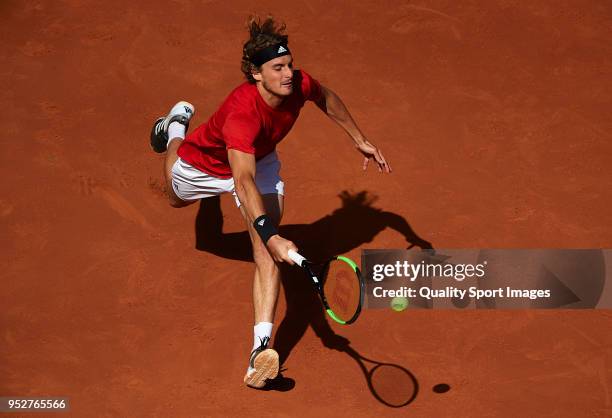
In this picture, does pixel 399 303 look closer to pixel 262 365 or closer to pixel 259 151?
pixel 262 365

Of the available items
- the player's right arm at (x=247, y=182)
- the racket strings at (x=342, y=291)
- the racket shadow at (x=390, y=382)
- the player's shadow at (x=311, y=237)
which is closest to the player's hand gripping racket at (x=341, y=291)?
the racket strings at (x=342, y=291)

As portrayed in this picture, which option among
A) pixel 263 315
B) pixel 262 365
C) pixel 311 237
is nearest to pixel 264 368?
pixel 262 365

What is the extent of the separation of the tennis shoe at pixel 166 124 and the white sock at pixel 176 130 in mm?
37

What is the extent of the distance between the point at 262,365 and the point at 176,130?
2.56m

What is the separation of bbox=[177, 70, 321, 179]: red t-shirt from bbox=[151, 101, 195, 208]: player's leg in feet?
1.08

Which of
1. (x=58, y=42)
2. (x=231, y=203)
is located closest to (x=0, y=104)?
(x=58, y=42)

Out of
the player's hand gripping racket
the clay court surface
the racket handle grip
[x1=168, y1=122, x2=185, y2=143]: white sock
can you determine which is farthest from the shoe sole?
[x1=168, y1=122, x2=185, y2=143]: white sock

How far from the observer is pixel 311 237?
8.53m

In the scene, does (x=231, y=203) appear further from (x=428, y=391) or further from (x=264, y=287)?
(x=428, y=391)

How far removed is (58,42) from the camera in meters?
10.6

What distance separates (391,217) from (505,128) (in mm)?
1694

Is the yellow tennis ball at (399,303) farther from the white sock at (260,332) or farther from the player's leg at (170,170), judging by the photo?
the player's leg at (170,170)

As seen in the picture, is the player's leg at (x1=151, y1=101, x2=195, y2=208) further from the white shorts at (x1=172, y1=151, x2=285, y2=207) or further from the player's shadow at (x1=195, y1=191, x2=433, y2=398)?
the player's shadow at (x1=195, y1=191, x2=433, y2=398)

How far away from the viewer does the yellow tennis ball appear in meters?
7.87
